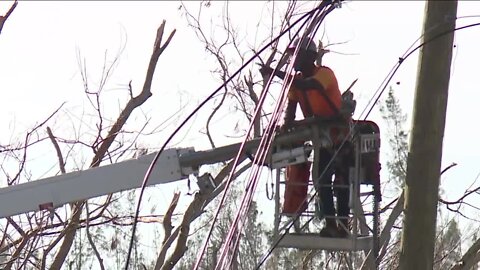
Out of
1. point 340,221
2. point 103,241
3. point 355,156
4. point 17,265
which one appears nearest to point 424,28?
point 355,156

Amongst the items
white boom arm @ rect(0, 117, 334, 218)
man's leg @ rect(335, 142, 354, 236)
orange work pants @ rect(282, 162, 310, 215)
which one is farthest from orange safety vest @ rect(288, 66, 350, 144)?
white boom arm @ rect(0, 117, 334, 218)

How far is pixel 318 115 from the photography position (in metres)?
7.01

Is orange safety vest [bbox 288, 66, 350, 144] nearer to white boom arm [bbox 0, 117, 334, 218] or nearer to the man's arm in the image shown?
the man's arm

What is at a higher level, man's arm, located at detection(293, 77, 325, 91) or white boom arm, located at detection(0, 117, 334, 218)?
man's arm, located at detection(293, 77, 325, 91)

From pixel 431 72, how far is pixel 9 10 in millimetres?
7714

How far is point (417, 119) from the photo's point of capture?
629 centimetres

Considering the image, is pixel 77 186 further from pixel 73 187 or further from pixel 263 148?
pixel 263 148

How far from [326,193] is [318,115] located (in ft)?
2.30

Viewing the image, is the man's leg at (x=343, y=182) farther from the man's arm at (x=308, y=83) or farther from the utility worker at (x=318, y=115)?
the man's arm at (x=308, y=83)

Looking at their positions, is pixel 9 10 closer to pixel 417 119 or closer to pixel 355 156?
pixel 355 156

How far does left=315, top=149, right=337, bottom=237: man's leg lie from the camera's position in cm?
727

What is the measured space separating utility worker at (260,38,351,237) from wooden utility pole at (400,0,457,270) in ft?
2.74

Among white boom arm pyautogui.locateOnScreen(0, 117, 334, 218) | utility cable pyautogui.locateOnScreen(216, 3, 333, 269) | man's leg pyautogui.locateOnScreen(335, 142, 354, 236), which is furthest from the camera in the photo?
white boom arm pyautogui.locateOnScreen(0, 117, 334, 218)

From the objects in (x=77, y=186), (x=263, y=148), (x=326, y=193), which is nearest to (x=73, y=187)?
(x=77, y=186)
